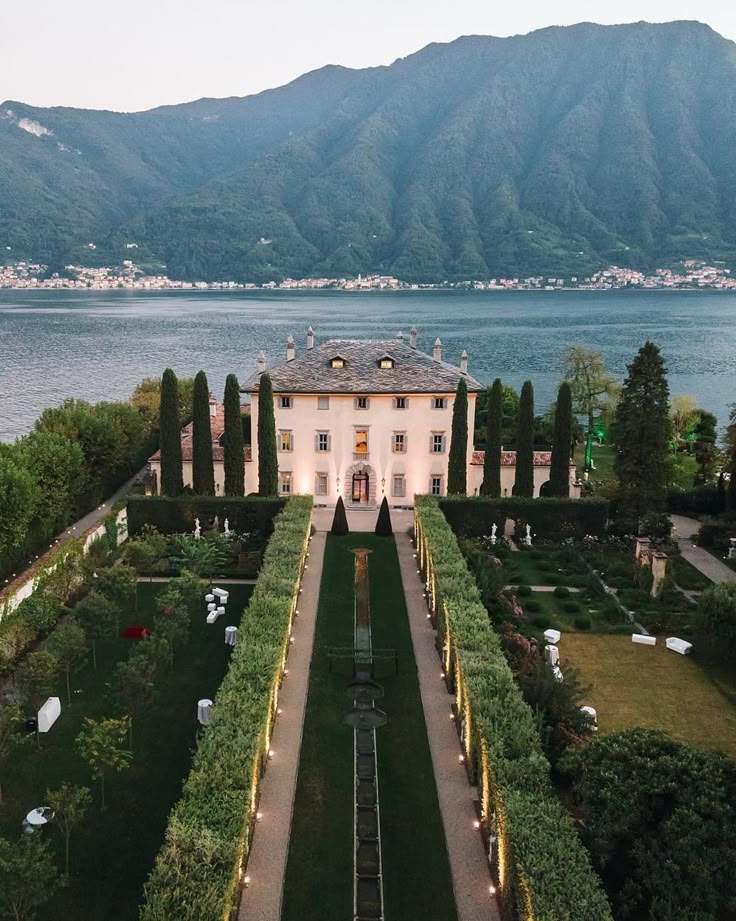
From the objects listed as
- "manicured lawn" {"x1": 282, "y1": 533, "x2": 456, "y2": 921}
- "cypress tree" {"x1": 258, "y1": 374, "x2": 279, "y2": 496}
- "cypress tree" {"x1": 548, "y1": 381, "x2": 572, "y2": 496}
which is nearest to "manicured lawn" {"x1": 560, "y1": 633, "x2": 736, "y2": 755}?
"manicured lawn" {"x1": 282, "y1": 533, "x2": 456, "y2": 921}

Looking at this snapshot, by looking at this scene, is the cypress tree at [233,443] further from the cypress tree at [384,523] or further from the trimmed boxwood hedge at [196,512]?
the cypress tree at [384,523]

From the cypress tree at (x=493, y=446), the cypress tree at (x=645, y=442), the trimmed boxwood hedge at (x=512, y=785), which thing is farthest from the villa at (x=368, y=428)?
the trimmed boxwood hedge at (x=512, y=785)

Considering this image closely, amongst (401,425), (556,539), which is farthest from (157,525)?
(556,539)

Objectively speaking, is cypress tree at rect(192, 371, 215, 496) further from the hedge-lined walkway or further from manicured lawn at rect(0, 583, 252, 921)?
the hedge-lined walkway

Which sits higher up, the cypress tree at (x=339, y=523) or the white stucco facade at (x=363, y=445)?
the white stucco facade at (x=363, y=445)

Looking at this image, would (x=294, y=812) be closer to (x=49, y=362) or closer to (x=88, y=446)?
(x=88, y=446)

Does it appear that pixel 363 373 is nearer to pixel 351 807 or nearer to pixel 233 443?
pixel 233 443

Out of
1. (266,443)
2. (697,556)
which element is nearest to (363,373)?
(266,443)
